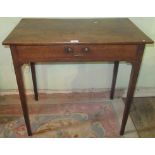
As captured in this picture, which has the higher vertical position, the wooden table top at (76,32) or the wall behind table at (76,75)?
the wooden table top at (76,32)

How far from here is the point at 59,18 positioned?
56.6 inches

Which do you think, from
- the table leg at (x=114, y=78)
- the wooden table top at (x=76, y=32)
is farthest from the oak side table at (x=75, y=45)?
the table leg at (x=114, y=78)

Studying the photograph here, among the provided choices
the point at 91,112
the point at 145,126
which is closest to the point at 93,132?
the point at 91,112

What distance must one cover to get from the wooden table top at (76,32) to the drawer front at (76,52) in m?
0.04

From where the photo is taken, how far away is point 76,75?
175 cm

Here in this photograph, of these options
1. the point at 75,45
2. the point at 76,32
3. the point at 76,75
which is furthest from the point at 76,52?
the point at 76,75

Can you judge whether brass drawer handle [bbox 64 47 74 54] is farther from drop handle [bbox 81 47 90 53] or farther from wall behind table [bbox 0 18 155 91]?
wall behind table [bbox 0 18 155 91]

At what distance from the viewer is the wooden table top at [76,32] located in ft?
3.40

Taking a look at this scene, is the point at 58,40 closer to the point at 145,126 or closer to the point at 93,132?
the point at 93,132

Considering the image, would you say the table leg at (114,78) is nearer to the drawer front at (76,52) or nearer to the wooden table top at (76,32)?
the wooden table top at (76,32)

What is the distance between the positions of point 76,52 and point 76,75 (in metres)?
0.70

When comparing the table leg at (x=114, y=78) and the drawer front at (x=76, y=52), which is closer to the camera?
the drawer front at (x=76, y=52)
